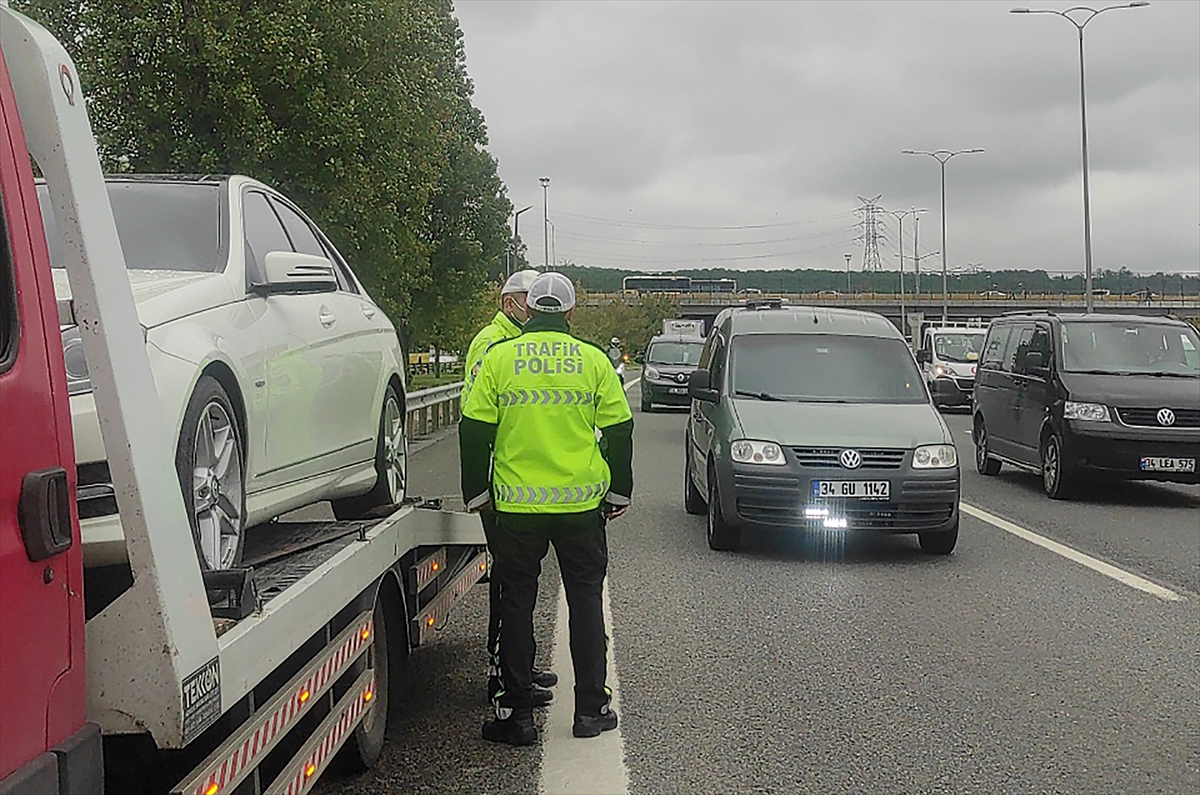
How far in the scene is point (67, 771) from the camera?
2.51 meters

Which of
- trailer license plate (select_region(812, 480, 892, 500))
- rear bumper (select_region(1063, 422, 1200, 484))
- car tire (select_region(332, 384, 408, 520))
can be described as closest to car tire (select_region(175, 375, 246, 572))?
car tire (select_region(332, 384, 408, 520))

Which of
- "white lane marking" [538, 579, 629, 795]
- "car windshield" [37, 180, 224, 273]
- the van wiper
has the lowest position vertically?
"white lane marking" [538, 579, 629, 795]

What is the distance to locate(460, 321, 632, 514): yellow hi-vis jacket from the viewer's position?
5.77 metres

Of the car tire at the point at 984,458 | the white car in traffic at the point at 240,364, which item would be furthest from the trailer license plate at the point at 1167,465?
the white car in traffic at the point at 240,364

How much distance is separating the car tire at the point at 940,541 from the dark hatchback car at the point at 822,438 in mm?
11

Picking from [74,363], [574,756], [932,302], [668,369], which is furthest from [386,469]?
[932,302]

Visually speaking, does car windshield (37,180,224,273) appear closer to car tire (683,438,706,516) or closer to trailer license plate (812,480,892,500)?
trailer license plate (812,480,892,500)

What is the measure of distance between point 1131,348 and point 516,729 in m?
11.6

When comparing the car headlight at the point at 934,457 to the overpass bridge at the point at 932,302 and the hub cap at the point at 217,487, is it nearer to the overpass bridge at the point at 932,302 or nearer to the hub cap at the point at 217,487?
the hub cap at the point at 217,487

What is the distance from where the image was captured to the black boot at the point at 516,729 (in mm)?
5668

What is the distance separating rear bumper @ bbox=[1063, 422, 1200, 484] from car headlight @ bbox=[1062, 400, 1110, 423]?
3.2 inches

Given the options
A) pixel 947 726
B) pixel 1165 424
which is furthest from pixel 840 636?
Result: pixel 1165 424

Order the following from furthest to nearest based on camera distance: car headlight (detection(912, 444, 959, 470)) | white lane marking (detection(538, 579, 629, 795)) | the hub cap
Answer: car headlight (detection(912, 444, 959, 470))
white lane marking (detection(538, 579, 629, 795))
the hub cap

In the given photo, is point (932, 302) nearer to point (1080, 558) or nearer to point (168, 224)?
point (1080, 558)
